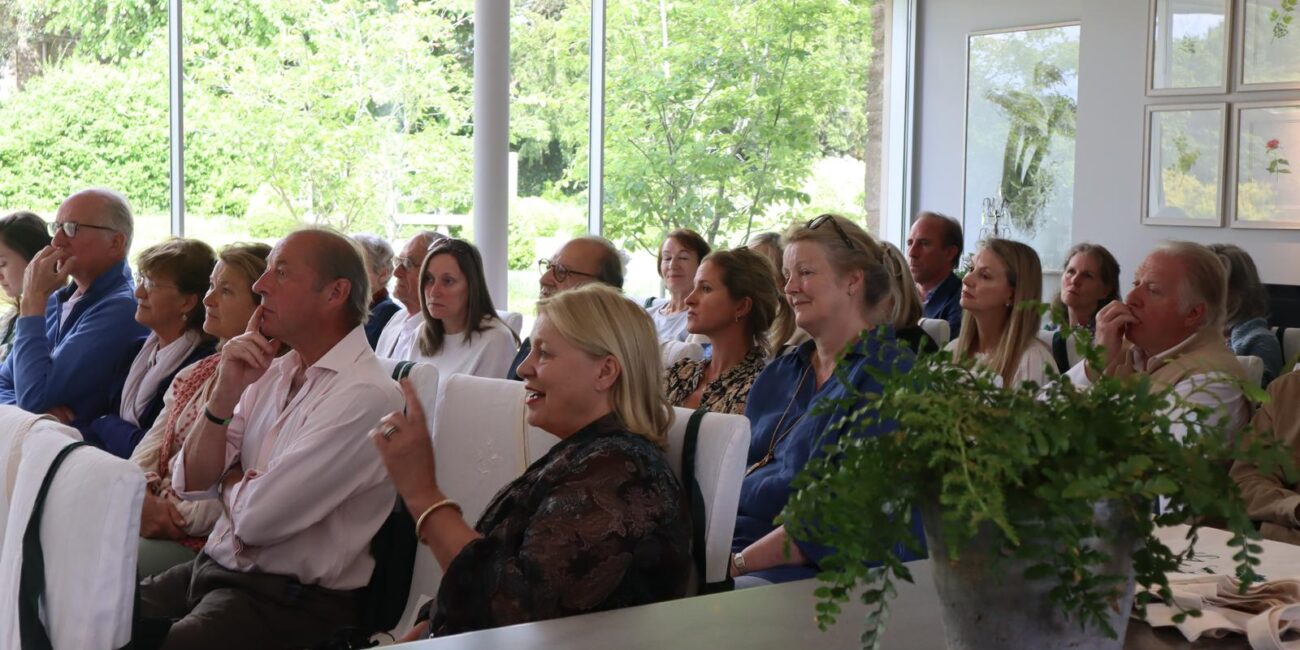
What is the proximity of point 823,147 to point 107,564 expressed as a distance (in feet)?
29.2

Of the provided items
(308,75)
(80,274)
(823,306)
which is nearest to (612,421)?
(823,306)

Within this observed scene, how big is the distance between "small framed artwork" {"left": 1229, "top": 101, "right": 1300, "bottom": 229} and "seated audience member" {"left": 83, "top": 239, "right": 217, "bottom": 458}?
626cm

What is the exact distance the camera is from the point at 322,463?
2.95 meters

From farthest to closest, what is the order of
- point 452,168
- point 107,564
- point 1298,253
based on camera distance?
point 452,168 → point 1298,253 → point 107,564

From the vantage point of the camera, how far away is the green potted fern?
1.18 metres

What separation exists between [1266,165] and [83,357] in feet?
21.8

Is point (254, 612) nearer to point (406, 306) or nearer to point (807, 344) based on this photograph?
point (807, 344)

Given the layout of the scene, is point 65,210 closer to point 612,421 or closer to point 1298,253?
point 612,421

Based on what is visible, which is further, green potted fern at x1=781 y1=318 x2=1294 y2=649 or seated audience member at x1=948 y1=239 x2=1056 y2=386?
seated audience member at x1=948 y1=239 x2=1056 y2=386

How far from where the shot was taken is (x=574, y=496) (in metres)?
2.20

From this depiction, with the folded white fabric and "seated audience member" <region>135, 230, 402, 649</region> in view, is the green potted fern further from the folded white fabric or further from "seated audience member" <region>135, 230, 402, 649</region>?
"seated audience member" <region>135, 230, 402, 649</region>


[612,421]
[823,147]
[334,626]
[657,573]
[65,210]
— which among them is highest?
[823,147]

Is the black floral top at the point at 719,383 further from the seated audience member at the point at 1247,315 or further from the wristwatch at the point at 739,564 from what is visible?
the seated audience member at the point at 1247,315

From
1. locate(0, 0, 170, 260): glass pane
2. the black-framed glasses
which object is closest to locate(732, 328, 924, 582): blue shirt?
the black-framed glasses
